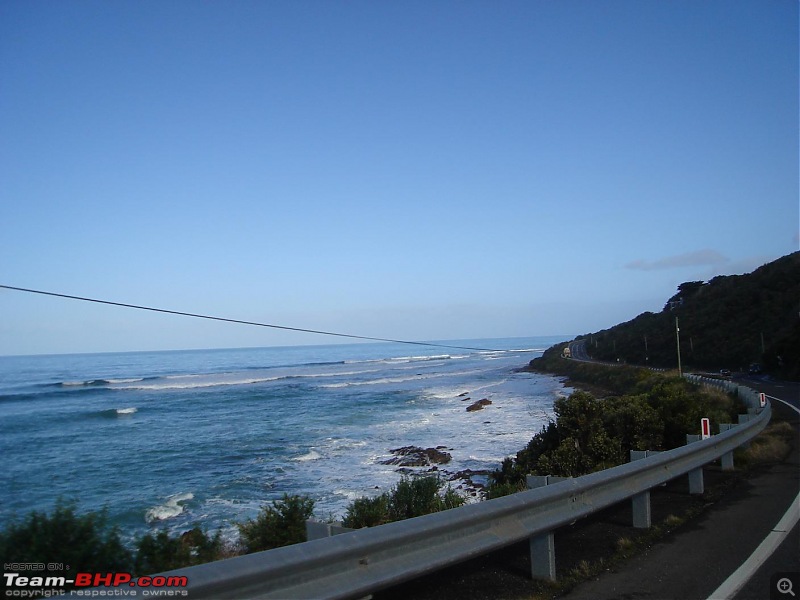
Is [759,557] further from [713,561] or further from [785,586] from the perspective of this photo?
[785,586]

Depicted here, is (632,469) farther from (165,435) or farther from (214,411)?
(214,411)

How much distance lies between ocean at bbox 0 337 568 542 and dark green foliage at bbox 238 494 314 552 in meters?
1.70

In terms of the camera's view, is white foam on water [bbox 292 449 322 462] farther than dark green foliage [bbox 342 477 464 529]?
Yes

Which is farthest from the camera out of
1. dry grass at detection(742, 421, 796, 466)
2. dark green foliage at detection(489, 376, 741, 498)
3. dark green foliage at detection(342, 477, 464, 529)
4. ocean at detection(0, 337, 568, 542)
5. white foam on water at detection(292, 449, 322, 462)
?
white foam on water at detection(292, 449, 322, 462)

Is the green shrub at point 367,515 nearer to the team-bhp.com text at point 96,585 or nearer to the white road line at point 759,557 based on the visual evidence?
the team-bhp.com text at point 96,585

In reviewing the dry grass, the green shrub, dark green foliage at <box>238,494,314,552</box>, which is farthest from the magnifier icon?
the dry grass

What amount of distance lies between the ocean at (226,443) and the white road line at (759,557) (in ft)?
17.9

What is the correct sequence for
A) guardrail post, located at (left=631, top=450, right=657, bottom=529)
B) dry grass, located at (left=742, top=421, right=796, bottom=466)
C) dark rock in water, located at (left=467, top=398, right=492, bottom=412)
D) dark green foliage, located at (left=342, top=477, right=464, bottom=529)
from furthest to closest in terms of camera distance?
dark rock in water, located at (left=467, top=398, right=492, bottom=412)
dry grass, located at (left=742, top=421, right=796, bottom=466)
dark green foliage, located at (left=342, top=477, right=464, bottom=529)
guardrail post, located at (left=631, top=450, right=657, bottom=529)

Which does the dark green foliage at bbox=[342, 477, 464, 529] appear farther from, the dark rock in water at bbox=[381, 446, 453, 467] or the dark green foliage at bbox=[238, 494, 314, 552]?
the dark rock in water at bbox=[381, 446, 453, 467]

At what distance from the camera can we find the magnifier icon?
4.46m

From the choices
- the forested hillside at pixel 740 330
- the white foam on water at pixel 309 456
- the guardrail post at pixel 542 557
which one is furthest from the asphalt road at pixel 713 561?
the forested hillside at pixel 740 330

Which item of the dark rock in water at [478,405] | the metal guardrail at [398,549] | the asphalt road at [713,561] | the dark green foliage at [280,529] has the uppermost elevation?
the metal guardrail at [398,549]

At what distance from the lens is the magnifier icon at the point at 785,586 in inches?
176

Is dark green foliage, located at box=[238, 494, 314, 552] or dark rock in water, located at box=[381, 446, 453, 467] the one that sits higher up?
dark green foliage, located at box=[238, 494, 314, 552]
